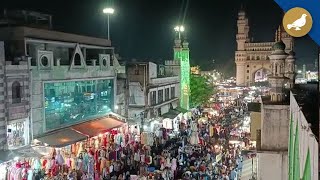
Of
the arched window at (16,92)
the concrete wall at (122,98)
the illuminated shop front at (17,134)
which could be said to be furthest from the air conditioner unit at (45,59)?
the concrete wall at (122,98)

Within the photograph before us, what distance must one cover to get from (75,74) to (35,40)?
4166 mm

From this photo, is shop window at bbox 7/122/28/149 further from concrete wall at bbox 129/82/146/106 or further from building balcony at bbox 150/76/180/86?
building balcony at bbox 150/76/180/86

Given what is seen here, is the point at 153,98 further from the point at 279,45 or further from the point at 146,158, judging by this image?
the point at 279,45

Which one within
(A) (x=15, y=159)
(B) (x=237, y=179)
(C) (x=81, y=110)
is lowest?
(B) (x=237, y=179)

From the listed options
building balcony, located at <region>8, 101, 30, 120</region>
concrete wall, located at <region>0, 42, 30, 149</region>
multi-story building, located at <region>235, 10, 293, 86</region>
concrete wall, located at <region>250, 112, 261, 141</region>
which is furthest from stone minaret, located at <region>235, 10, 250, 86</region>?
building balcony, located at <region>8, 101, 30, 120</region>

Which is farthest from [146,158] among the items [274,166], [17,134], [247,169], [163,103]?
[163,103]

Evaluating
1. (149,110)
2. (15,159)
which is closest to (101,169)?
(15,159)

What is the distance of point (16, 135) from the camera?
62.5 ft

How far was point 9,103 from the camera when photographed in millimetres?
18484

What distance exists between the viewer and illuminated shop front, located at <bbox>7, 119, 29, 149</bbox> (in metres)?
18.6

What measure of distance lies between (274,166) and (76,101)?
48.1 ft

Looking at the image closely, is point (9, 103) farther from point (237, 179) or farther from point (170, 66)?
point (170, 66)

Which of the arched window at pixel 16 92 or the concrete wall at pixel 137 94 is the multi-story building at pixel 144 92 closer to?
the concrete wall at pixel 137 94

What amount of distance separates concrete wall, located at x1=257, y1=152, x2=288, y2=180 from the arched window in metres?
11.9
